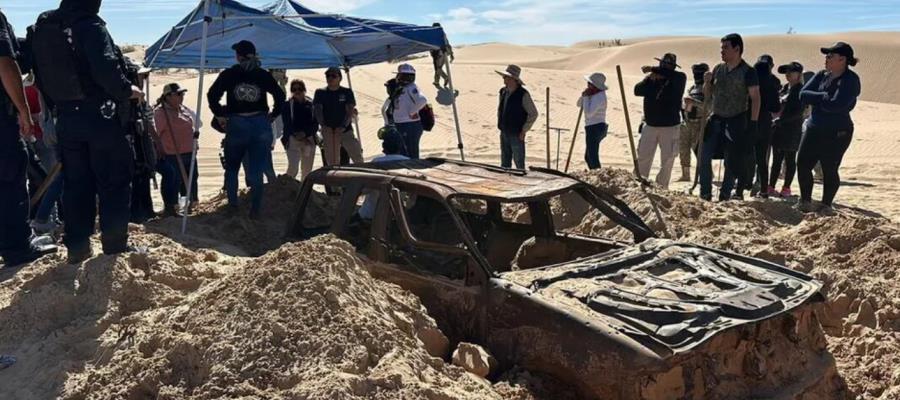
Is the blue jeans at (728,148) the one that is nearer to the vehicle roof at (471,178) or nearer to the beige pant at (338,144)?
the vehicle roof at (471,178)

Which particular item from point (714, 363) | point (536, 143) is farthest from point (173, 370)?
point (536, 143)

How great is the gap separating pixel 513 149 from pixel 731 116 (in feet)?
8.40

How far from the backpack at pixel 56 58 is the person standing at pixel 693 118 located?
7222 mm

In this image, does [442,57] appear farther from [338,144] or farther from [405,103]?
[338,144]

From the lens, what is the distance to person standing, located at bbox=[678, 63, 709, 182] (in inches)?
422

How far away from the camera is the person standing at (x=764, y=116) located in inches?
346

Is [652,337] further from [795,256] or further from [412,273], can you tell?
[795,256]

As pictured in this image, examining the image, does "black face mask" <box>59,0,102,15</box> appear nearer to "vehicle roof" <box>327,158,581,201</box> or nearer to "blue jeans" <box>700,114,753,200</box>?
"vehicle roof" <box>327,158,581,201</box>

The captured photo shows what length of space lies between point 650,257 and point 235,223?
428cm

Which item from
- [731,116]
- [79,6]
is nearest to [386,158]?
[79,6]

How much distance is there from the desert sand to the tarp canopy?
6.80 ft

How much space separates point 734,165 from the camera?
8.61m

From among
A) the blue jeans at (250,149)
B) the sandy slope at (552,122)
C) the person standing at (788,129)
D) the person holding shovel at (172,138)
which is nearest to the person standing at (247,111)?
the blue jeans at (250,149)

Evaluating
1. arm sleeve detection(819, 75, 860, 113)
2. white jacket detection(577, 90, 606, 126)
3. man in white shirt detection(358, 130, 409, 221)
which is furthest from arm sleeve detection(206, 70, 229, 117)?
arm sleeve detection(819, 75, 860, 113)
